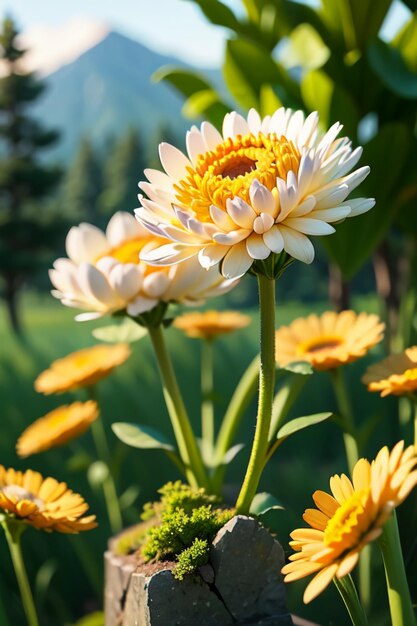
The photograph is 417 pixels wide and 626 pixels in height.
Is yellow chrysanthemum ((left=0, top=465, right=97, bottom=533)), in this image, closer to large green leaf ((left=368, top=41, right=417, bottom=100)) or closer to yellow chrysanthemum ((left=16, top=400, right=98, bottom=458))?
yellow chrysanthemum ((left=16, top=400, right=98, bottom=458))

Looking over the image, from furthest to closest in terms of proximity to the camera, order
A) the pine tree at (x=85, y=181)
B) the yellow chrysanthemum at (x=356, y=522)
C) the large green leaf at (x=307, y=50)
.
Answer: the pine tree at (x=85, y=181) < the large green leaf at (x=307, y=50) < the yellow chrysanthemum at (x=356, y=522)

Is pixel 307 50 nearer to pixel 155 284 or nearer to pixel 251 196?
pixel 155 284

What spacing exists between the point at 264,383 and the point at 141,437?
24 cm

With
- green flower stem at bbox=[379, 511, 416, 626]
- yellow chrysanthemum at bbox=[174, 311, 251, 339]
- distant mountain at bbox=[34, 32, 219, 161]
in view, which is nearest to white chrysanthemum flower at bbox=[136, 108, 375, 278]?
green flower stem at bbox=[379, 511, 416, 626]

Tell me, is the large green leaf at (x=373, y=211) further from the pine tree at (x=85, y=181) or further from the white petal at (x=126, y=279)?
the pine tree at (x=85, y=181)

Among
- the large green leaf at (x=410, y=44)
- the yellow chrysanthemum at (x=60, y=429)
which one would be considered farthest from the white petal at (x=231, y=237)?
the large green leaf at (x=410, y=44)

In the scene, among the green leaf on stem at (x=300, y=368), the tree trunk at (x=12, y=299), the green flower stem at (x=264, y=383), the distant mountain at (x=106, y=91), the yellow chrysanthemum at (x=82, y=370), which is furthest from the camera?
the distant mountain at (x=106, y=91)

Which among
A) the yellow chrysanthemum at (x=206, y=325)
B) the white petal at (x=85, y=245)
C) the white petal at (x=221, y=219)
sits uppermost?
the white petal at (x=85, y=245)

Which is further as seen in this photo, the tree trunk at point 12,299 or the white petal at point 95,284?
the tree trunk at point 12,299

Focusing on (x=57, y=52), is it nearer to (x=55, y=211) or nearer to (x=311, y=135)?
(x=55, y=211)

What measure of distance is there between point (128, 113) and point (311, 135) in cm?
2943

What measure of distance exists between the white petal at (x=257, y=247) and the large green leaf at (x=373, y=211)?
80cm

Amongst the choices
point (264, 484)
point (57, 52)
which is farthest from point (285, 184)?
point (57, 52)

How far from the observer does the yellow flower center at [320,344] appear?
3.12ft
